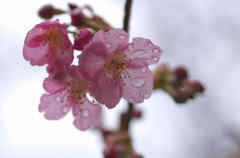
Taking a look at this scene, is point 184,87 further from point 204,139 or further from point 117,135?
point 204,139

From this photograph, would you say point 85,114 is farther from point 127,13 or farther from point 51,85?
point 127,13

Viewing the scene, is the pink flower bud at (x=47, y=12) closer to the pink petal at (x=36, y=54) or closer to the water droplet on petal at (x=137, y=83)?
the pink petal at (x=36, y=54)

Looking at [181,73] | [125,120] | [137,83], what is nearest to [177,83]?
[181,73]

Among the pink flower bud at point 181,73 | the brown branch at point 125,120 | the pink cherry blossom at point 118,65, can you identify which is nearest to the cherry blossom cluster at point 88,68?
the pink cherry blossom at point 118,65

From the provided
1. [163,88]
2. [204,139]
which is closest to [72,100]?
[163,88]

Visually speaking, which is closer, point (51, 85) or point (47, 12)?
point (51, 85)

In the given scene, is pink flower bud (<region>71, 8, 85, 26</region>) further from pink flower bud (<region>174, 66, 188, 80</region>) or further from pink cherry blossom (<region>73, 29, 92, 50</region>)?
pink flower bud (<region>174, 66, 188, 80</region>)

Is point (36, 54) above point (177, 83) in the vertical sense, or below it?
above
